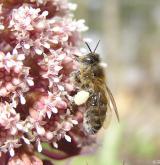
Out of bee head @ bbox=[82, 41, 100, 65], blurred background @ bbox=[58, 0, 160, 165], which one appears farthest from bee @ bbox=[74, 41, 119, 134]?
blurred background @ bbox=[58, 0, 160, 165]

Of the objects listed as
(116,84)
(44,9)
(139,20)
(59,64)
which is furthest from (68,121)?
(139,20)

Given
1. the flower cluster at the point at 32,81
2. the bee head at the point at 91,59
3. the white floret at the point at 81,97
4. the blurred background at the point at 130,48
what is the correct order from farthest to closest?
the blurred background at the point at 130,48 < the bee head at the point at 91,59 < the white floret at the point at 81,97 < the flower cluster at the point at 32,81

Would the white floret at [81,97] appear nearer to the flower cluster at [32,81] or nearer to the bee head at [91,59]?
the flower cluster at [32,81]

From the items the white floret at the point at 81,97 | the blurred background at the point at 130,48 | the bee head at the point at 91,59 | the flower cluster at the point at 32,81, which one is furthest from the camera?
the blurred background at the point at 130,48

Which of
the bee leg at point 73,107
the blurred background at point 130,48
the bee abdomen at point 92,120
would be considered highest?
the blurred background at point 130,48

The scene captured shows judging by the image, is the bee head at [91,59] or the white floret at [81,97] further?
the bee head at [91,59]

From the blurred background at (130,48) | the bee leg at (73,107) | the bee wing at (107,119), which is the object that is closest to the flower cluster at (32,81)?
the bee leg at (73,107)

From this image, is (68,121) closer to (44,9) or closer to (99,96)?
(99,96)
